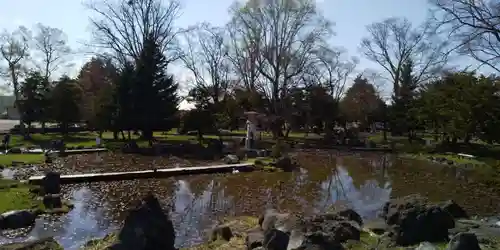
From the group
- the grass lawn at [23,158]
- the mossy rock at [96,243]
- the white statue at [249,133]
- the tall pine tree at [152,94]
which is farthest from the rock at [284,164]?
the tall pine tree at [152,94]

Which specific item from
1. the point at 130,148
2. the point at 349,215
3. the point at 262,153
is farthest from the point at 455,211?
the point at 130,148

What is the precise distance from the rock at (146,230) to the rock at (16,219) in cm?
395

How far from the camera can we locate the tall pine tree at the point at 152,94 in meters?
31.4

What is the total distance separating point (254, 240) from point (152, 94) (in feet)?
83.3

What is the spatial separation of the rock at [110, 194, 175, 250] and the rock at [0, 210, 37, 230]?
395 centimetres

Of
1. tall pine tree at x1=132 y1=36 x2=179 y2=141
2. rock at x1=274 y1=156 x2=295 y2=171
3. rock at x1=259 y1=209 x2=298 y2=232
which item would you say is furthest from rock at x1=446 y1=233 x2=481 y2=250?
tall pine tree at x1=132 y1=36 x2=179 y2=141

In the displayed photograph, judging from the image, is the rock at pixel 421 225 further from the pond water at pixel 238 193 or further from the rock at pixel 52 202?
the rock at pixel 52 202

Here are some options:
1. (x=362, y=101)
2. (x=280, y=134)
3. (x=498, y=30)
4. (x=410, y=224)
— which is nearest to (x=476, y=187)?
(x=498, y=30)

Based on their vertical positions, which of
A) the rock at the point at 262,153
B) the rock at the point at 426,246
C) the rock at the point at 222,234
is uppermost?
the rock at the point at 262,153

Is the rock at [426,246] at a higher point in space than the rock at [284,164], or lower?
lower

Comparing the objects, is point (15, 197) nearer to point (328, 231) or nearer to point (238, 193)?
point (238, 193)

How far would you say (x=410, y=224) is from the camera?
8.33 meters

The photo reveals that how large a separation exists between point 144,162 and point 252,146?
8.49 m

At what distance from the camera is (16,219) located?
9.85m
